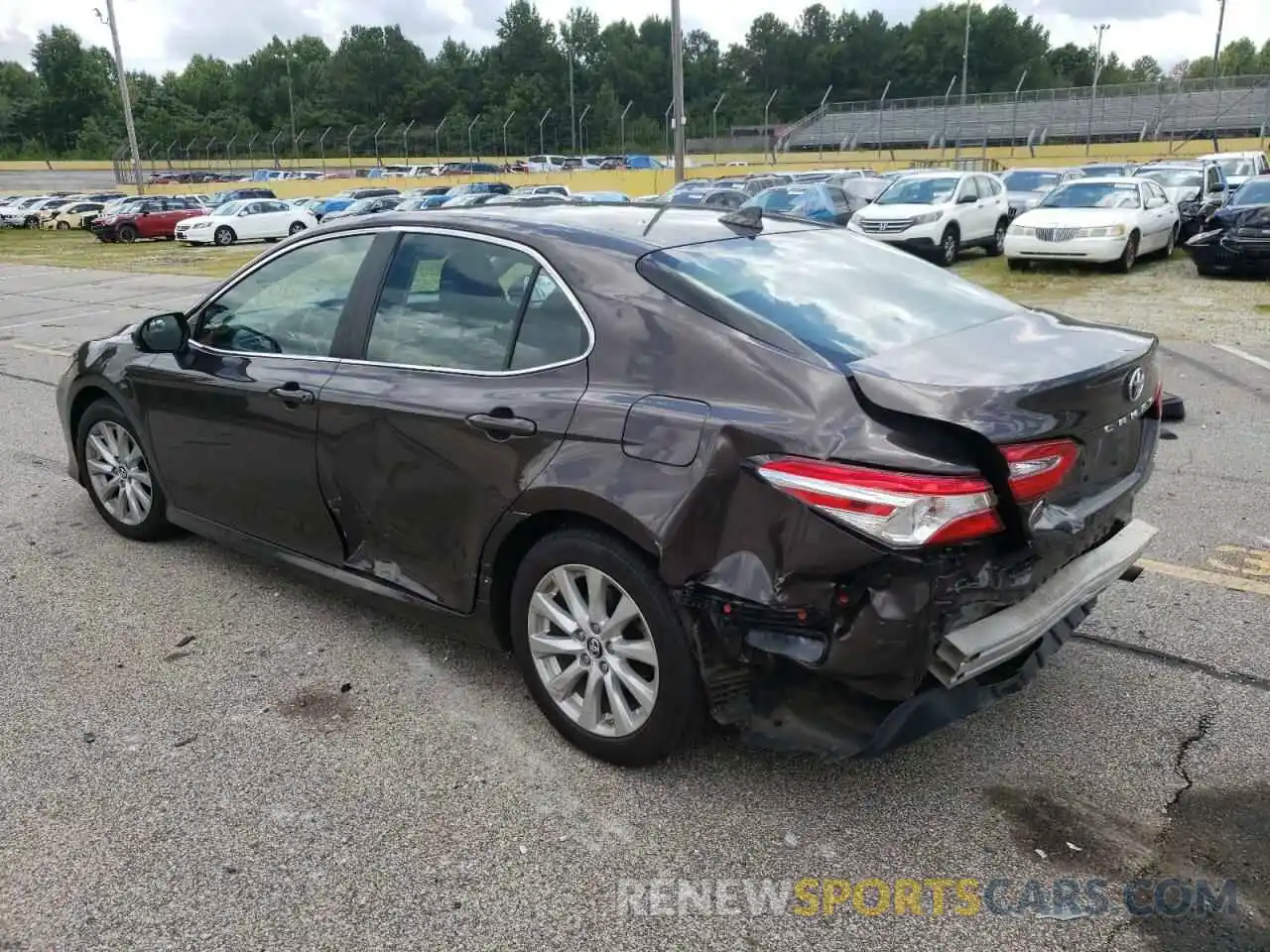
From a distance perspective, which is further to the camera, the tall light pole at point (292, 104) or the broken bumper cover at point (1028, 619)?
the tall light pole at point (292, 104)

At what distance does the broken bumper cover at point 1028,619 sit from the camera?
8.59 ft

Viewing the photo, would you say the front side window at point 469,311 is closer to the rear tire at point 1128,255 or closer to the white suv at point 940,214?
the white suv at point 940,214

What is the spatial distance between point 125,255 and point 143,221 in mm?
7423

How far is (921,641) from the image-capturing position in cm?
254

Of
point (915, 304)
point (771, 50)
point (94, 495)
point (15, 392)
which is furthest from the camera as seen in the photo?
point (771, 50)

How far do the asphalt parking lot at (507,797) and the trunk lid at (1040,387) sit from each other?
91cm

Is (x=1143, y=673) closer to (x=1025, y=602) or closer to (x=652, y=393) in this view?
(x=1025, y=602)

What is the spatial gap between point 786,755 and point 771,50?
13393 cm

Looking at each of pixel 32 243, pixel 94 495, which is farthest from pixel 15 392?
pixel 32 243

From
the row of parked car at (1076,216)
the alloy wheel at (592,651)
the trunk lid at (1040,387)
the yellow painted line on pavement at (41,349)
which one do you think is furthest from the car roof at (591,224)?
the row of parked car at (1076,216)

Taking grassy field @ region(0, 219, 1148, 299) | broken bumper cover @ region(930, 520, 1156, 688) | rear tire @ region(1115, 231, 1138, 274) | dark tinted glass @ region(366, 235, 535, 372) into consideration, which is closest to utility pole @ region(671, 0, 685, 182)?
grassy field @ region(0, 219, 1148, 299)

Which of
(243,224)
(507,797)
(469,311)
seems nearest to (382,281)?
(469,311)

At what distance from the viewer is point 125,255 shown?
90.7 ft

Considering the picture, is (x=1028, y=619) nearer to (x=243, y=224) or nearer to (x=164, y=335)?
(x=164, y=335)
